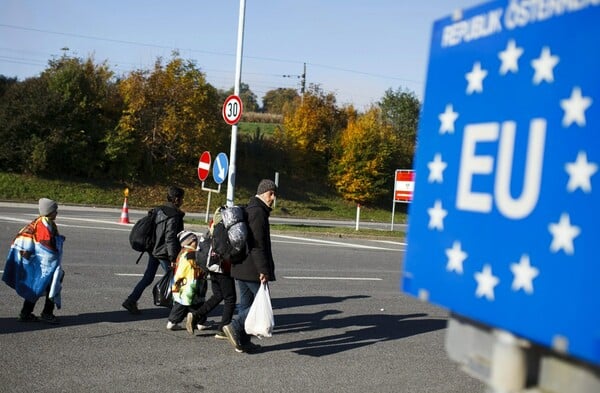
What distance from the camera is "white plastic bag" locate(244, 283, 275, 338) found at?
7043 mm

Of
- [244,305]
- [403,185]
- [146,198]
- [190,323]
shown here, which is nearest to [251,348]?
[244,305]

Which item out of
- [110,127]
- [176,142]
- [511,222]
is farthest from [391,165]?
[511,222]

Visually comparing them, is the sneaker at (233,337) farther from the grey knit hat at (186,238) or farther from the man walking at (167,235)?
the man walking at (167,235)

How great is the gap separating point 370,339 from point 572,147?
7047 mm

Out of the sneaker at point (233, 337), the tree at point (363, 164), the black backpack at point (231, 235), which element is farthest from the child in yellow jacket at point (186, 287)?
the tree at point (363, 164)

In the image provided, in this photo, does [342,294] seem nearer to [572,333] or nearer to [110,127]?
[572,333]

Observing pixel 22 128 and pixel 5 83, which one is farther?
pixel 5 83

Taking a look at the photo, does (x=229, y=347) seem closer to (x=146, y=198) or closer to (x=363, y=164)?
(x=146, y=198)

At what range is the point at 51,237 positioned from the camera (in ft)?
26.5

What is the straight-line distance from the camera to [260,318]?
7.06 meters

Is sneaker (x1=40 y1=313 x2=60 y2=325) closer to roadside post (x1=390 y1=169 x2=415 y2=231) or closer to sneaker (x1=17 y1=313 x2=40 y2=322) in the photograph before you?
sneaker (x1=17 y1=313 x2=40 y2=322)

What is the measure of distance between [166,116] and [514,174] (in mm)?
38921

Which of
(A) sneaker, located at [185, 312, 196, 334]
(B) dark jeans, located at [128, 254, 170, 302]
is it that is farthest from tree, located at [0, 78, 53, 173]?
(A) sneaker, located at [185, 312, 196, 334]

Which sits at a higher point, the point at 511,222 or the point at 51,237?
the point at 511,222
